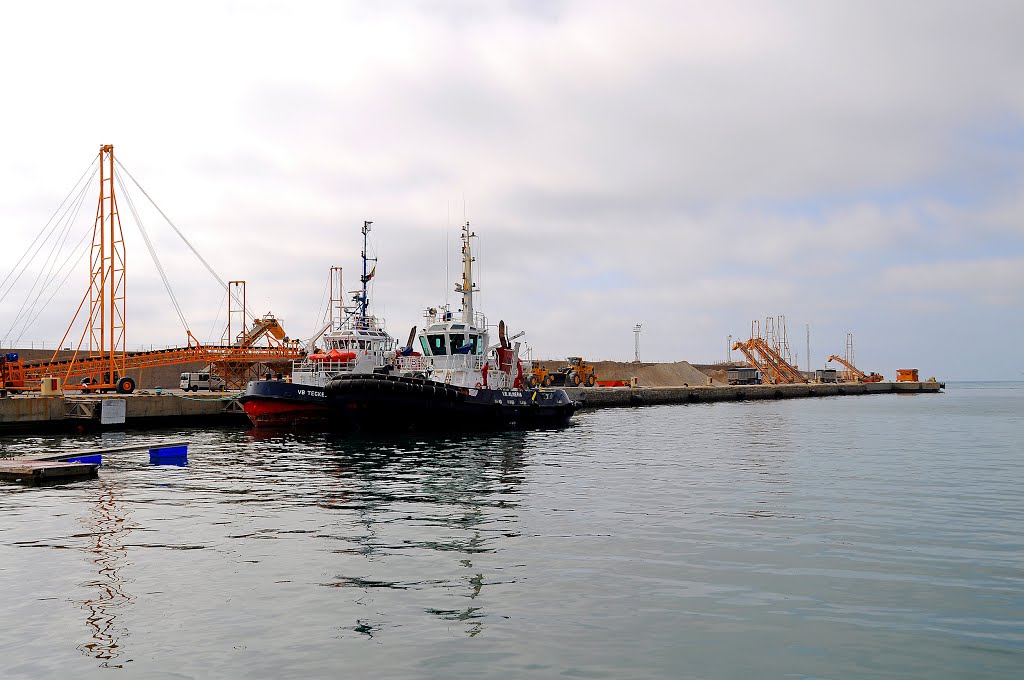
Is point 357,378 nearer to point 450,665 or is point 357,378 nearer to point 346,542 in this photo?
point 346,542

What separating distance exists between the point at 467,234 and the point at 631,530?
31.7 metres

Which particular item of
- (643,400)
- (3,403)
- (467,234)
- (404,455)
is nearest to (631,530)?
(404,455)

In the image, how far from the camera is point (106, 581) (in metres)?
10.6

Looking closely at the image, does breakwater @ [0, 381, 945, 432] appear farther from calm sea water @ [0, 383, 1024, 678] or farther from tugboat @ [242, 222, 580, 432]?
calm sea water @ [0, 383, 1024, 678]

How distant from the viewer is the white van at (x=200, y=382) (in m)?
61.1

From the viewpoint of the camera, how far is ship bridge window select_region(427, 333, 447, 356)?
39562 mm

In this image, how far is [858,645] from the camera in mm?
8242

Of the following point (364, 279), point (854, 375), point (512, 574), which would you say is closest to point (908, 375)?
point (854, 375)

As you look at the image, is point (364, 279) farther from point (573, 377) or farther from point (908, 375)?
point (908, 375)

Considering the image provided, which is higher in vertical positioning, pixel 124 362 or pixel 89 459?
pixel 124 362

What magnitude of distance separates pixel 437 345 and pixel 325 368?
25.2 ft

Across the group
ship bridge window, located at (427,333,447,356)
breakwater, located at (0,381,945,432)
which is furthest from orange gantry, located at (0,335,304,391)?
ship bridge window, located at (427,333,447,356)

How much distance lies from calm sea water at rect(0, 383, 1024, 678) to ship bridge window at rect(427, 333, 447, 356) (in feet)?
55.4

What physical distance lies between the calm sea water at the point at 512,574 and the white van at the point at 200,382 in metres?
41.4
